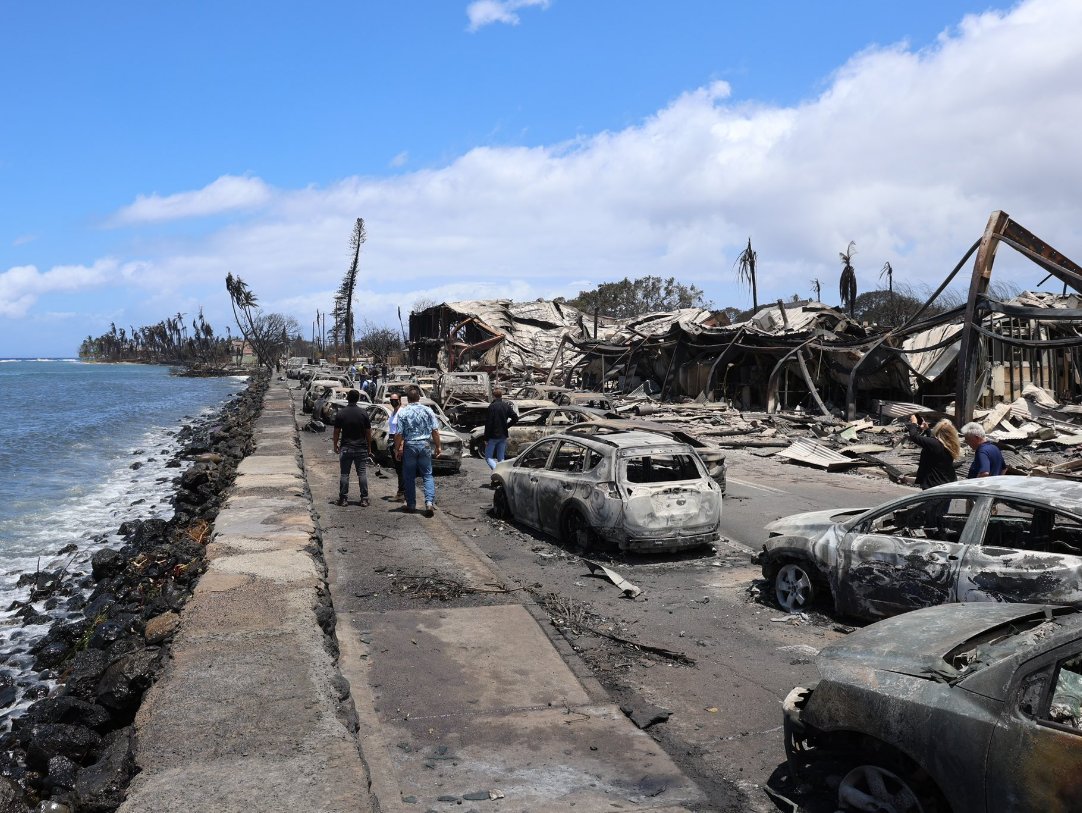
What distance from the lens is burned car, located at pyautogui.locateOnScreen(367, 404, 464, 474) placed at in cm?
1779

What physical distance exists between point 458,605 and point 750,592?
298cm

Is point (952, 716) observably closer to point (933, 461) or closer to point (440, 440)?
point (933, 461)

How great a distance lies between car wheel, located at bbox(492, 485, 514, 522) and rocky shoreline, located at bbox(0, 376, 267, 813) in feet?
13.7

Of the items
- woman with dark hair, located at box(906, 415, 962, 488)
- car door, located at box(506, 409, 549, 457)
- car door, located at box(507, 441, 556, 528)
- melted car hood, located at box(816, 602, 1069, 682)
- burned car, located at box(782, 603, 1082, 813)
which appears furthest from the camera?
car door, located at box(506, 409, 549, 457)

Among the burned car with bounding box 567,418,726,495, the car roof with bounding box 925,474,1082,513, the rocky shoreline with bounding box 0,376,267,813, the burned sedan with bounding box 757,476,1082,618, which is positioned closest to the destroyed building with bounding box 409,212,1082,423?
the burned car with bounding box 567,418,726,495

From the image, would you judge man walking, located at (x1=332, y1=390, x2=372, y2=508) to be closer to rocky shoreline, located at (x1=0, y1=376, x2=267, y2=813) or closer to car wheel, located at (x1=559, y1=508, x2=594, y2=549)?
rocky shoreline, located at (x1=0, y1=376, x2=267, y2=813)

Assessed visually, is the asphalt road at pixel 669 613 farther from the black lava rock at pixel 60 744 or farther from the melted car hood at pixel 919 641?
the black lava rock at pixel 60 744

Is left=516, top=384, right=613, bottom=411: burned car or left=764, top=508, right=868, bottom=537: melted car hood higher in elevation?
left=516, top=384, right=613, bottom=411: burned car

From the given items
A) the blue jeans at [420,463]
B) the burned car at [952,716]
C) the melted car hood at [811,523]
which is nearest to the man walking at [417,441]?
the blue jeans at [420,463]

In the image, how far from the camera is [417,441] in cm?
1249

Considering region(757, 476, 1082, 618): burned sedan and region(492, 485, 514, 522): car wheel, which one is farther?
region(492, 485, 514, 522): car wheel

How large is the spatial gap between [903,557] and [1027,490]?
1.04 meters

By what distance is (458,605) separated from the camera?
8.34 m

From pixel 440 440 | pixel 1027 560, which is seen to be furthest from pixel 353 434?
pixel 1027 560
